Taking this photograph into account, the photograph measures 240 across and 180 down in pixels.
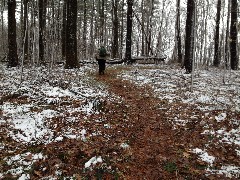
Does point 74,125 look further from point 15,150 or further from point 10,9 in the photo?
point 10,9

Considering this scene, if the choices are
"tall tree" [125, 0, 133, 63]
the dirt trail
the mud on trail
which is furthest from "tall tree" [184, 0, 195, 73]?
the mud on trail

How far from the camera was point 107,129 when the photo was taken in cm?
856

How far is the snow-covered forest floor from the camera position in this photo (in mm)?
6582

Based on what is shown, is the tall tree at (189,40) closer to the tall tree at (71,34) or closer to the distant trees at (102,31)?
the distant trees at (102,31)

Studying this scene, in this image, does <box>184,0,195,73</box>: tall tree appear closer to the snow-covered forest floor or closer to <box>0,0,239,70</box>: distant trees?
<box>0,0,239,70</box>: distant trees

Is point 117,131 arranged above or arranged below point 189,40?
below

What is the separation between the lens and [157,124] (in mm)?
9203

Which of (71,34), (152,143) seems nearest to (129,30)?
(71,34)

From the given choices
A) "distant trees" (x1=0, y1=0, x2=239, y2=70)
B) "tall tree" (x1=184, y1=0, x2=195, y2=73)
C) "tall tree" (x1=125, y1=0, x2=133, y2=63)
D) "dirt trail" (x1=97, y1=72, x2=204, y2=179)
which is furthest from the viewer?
"tall tree" (x1=125, y1=0, x2=133, y2=63)

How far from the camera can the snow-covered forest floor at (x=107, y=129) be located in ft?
21.6

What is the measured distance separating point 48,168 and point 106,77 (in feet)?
33.4

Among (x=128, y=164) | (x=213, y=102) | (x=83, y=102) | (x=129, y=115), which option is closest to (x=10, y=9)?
(x=83, y=102)

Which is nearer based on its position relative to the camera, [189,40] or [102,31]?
[189,40]

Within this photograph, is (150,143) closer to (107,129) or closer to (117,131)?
(117,131)
